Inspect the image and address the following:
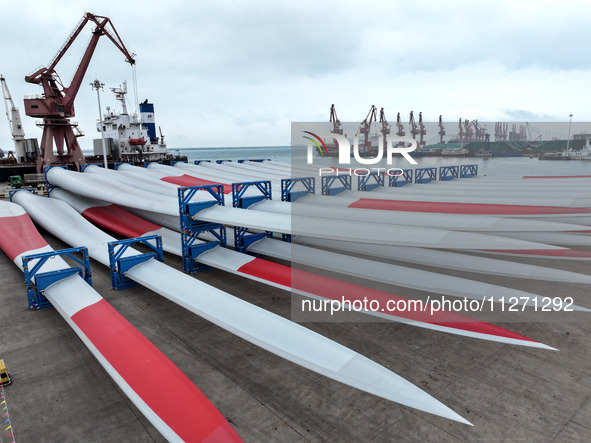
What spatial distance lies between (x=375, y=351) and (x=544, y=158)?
147m

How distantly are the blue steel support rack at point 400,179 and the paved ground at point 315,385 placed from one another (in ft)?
76.4

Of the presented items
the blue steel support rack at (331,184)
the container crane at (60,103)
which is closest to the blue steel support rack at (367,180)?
the blue steel support rack at (331,184)

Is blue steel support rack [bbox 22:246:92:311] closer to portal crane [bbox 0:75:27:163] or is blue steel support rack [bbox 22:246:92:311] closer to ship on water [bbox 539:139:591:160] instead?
portal crane [bbox 0:75:27:163]

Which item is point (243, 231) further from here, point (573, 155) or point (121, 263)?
point (573, 155)

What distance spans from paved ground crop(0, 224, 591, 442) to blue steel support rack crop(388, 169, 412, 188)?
23.3 m

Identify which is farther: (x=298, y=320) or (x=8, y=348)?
(x=298, y=320)

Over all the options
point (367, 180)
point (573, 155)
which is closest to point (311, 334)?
point (367, 180)

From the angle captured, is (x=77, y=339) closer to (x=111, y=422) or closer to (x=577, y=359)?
(x=111, y=422)

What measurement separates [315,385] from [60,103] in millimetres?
55059

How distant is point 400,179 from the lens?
39.7 m

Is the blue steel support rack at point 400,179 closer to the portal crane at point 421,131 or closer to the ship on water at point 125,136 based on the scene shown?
the ship on water at point 125,136

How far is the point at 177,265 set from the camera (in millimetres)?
20688

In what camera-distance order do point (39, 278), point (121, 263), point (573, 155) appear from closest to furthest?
point (39, 278) < point (121, 263) < point (573, 155)

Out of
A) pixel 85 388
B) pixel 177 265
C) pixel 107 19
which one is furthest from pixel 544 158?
pixel 85 388
